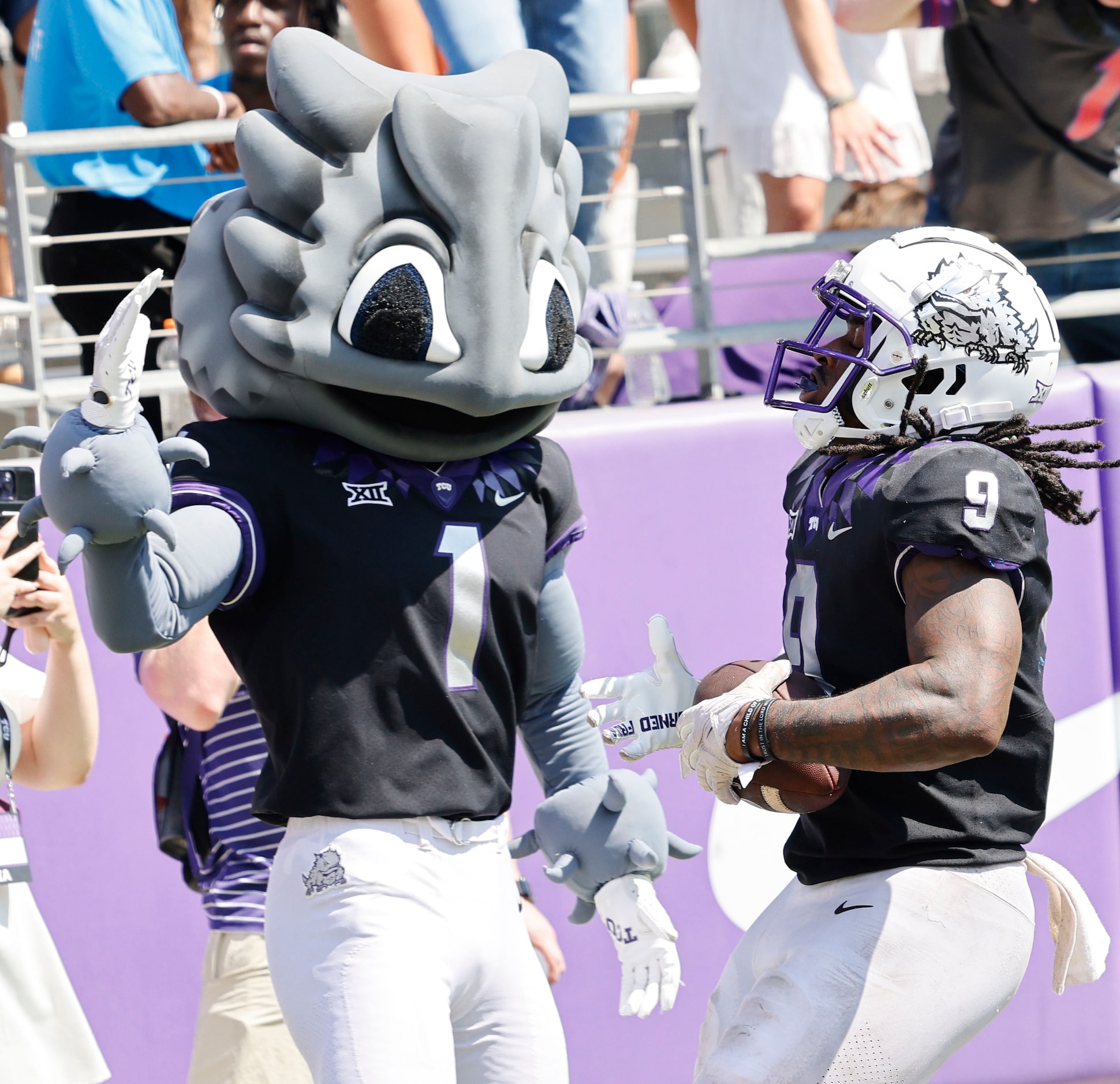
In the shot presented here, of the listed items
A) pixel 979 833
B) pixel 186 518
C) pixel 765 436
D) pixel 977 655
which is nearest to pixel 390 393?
pixel 186 518

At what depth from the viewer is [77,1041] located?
8.54 ft

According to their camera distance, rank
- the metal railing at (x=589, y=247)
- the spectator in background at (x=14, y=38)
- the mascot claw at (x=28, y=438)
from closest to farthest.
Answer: the mascot claw at (x=28, y=438) < the metal railing at (x=589, y=247) < the spectator in background at (x=14, y=38)

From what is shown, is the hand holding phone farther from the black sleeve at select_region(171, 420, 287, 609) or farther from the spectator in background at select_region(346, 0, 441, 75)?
the spectator in background at select_region(346, 0, 441, 75)

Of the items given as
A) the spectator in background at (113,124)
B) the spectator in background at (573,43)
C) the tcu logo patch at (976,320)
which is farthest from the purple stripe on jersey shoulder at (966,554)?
the spectator in background at (113,124)

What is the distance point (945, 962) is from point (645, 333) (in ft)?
7.34

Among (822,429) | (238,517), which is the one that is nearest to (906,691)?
(822,429)

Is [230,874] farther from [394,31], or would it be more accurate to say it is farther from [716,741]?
[394,31]

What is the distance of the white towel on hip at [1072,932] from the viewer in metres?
2.27

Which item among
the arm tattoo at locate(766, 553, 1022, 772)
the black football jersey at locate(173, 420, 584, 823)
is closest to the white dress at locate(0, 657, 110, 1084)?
the black football jersey at locate(173, 420, 584, 823)

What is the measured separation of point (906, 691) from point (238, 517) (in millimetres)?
908

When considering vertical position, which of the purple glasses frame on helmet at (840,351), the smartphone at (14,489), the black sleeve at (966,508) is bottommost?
→ the smartphone at (14,489)

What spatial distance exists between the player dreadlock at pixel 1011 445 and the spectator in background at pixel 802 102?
2224mm

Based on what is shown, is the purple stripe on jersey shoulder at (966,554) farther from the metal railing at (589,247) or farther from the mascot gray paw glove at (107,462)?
the metal railing at (589,247)

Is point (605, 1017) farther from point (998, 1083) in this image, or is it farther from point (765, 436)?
point (765, 436)
